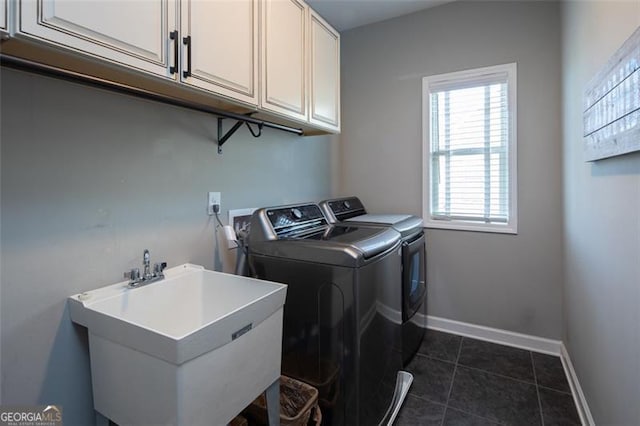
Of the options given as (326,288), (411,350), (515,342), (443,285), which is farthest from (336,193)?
(515,342)

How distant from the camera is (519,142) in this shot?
2334 millimetres

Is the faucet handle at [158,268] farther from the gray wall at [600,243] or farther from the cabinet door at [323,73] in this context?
the gray wall at [600,243]

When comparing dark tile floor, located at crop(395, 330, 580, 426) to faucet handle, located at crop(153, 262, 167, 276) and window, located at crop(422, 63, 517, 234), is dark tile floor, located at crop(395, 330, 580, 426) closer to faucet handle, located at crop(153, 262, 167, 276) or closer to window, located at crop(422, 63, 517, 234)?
window, located at crop(422, 63, 517, 234)

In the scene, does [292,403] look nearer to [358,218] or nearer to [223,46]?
[358,218]

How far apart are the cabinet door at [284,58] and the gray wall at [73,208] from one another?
1.31 ft

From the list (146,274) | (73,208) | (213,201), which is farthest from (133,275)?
(213,201)

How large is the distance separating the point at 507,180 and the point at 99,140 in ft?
8.34

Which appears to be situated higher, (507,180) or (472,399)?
(507,180)

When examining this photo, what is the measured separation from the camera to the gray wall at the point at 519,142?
2262 millimetres

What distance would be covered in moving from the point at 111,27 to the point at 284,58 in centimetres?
89

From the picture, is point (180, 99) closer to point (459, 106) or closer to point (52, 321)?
point (52, 321)

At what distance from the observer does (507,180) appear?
94.5 inches

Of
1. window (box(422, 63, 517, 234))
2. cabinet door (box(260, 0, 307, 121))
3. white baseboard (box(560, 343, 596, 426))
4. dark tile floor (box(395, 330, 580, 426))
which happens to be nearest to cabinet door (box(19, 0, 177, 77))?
cabinet door (box(260, 0, 307, 121))

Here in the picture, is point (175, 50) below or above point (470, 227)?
above
